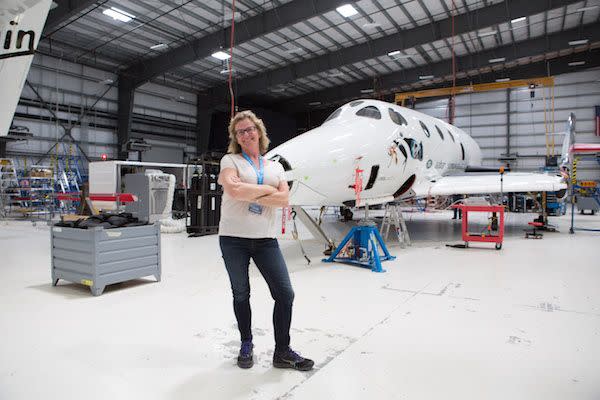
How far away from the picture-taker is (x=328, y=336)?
3.40 meters

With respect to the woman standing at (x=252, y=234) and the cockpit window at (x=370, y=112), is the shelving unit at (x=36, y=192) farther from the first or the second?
the woman standing at (x=252, y=234)

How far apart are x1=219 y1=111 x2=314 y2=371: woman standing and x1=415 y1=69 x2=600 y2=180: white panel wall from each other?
27249 mm

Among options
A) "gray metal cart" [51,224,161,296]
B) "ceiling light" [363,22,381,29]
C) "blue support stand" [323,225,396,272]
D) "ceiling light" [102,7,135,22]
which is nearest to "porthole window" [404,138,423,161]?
"blue support stand" [323,225,396,272]

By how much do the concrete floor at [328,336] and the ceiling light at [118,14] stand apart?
13.5m

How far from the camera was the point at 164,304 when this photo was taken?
14.2 feet

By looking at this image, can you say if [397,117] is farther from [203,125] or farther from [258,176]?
[203,125]

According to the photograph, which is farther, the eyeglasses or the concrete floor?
the eyeglasses

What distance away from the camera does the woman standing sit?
2.71m

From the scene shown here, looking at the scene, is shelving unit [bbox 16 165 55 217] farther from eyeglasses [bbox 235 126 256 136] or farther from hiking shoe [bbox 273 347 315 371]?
hiking shoe [bbox 273 347 315 371]

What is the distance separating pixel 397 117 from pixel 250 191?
5.98m

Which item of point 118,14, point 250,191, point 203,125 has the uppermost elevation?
point 118,14

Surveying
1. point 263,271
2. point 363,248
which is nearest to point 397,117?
point 363,248

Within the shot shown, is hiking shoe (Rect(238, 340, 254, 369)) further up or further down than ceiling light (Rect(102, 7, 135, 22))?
further down

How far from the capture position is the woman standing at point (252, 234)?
8.89 feet
